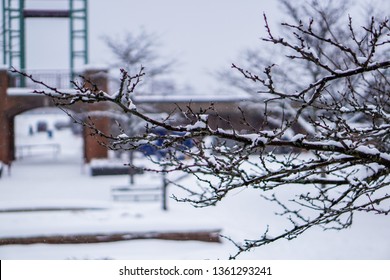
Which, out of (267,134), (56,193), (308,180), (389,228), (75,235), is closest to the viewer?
(267,134)

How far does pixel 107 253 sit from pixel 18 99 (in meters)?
1.77

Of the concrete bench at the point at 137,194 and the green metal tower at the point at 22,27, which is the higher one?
the green metal tower at the point at 22,27

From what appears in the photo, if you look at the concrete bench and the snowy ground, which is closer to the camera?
the snowy ground

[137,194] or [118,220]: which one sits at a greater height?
[137,194]

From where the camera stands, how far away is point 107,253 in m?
4.32

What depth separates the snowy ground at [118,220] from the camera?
13.2ft

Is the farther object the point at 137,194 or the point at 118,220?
the point at 137,194

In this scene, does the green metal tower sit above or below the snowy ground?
above

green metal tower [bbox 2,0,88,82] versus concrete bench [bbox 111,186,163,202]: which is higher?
green metal tower [bbox 2,0,88,82]

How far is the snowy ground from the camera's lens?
158 inches

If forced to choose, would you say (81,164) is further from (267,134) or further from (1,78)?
(267,134)

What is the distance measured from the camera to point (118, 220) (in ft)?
17.7
